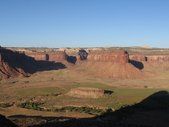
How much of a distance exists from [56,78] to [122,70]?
1096 inches

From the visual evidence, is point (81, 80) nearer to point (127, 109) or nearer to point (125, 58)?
point (125, 58)

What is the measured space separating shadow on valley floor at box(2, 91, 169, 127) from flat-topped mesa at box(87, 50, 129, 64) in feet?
234

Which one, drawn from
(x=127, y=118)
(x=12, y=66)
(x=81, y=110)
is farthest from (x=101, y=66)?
(x=127, y=118)

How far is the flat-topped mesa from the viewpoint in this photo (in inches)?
7018

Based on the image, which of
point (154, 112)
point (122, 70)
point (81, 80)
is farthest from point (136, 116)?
point (122, 70)

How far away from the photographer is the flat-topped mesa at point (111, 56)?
17825cm

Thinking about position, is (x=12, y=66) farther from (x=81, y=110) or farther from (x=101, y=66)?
(x=81, y=110)

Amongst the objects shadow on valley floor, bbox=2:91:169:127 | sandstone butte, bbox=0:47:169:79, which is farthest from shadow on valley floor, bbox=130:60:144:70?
shadow on valley floor, bbox=2:91:169:127

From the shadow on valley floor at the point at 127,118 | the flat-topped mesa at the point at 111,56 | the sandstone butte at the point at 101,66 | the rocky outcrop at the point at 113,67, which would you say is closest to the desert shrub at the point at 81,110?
the shadow on valley floor at the point at 127,118

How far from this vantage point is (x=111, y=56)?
18425cm

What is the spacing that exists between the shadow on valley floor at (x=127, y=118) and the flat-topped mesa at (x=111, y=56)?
71465mm

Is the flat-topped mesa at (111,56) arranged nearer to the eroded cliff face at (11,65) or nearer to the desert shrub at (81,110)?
the eroded cliff face at (11,65)

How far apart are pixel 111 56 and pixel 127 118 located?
109 m

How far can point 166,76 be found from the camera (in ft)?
577
